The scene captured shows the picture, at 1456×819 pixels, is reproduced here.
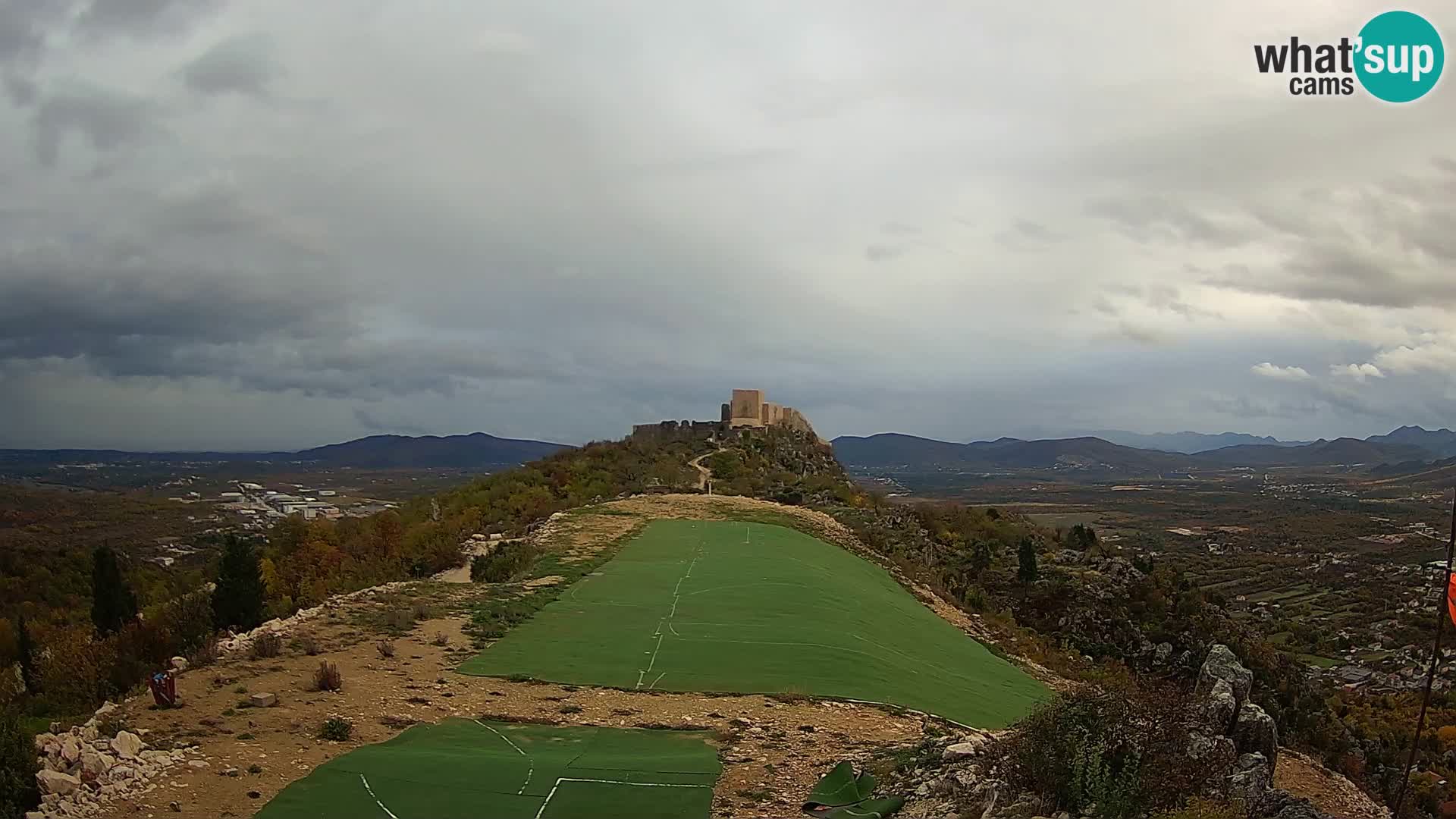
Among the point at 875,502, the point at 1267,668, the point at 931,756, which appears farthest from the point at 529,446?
the point at 931,756

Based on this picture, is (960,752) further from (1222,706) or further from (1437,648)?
(1437,648)

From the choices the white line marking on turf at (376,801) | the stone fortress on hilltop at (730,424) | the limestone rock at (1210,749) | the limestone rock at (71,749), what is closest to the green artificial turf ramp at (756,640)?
the white line marking on turf at (376,801)

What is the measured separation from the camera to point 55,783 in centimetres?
750

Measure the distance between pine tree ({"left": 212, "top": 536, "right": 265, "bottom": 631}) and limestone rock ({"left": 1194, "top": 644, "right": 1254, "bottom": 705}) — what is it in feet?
55.5

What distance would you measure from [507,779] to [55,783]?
12.0 feet

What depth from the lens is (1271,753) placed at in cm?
780

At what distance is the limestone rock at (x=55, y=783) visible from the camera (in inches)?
294

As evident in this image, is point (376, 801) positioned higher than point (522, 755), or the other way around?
point (376, 801)

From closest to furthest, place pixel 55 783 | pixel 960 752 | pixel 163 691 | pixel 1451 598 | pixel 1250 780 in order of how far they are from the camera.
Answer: pixel 1451 598 < pixel 1250 780 < pixel 55 783 < pixel 960 752 < pixel 163 691

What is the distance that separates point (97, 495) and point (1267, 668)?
91.4 m

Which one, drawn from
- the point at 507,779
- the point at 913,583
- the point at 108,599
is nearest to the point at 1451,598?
the point at 507,779

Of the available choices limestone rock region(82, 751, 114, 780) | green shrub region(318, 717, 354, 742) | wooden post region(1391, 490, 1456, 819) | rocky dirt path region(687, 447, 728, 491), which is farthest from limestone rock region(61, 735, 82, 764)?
rocky dirt path region(687, 447, 728, 491)

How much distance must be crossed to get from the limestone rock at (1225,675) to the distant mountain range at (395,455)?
150 m

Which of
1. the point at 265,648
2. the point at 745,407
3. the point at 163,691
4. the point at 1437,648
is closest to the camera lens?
the point at 1437,648
